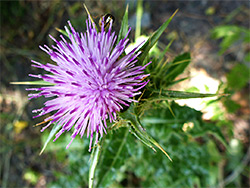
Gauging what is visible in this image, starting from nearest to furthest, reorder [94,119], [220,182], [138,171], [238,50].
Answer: [94,119] → [138,171] → [220,182] → [238,50]

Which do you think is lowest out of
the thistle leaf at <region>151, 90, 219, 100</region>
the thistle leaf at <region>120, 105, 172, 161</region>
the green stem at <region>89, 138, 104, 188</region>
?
the green stem at <region>89, 138, 104, 188</region>

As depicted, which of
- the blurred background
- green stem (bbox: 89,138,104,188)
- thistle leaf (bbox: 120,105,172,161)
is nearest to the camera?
thistle leaf (bbox: 120,105,172,161)

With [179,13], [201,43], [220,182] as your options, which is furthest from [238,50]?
[220,182]

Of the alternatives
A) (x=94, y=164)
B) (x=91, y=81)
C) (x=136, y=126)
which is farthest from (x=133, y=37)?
(x=94, y=164)

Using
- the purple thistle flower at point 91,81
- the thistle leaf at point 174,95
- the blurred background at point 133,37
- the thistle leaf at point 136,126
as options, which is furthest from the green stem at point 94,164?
the blurred background at point 133,37

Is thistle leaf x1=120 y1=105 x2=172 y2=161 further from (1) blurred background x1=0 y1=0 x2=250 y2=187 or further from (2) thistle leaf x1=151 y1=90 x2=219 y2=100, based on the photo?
(1) blurred background x1=0 y1=0 x2=250 y2=187

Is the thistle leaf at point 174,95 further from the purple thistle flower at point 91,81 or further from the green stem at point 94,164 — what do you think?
the green stem at point 94,164

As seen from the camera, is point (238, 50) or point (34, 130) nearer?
point (238, 50)

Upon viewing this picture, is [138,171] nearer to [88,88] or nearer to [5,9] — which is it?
[88,88]

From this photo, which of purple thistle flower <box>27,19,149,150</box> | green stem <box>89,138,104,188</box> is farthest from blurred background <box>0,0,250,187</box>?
purple thistle flower <box>27,19,149,150</box>
